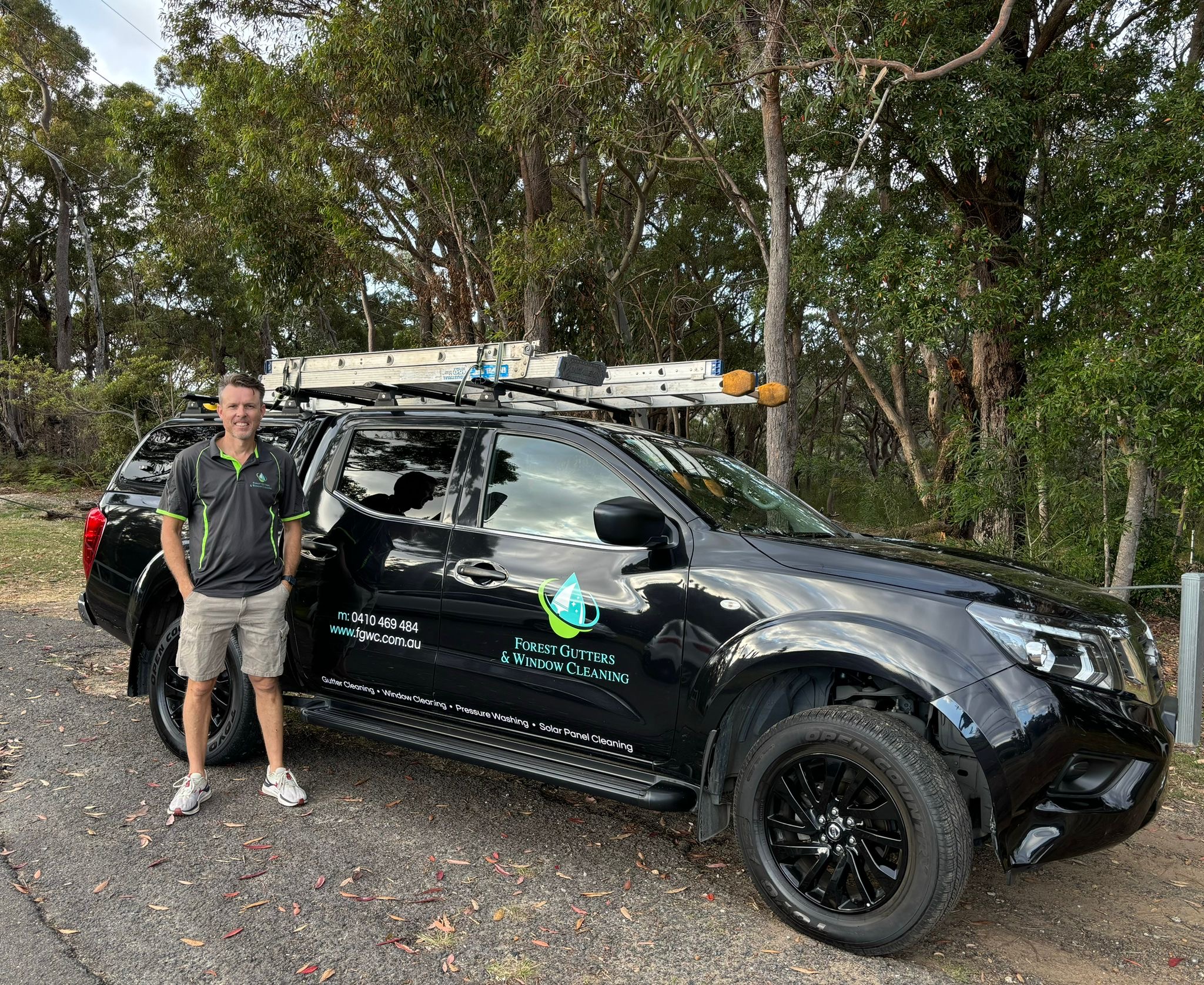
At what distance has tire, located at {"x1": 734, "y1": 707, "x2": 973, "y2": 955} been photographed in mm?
2734

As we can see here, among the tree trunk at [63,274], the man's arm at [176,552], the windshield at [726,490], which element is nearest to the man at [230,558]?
the man's arm at [176,552]

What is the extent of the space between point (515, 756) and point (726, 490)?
4.83 ft

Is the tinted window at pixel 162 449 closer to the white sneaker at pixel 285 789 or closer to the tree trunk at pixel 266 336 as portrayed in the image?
the white sneaker at pixel 285 789

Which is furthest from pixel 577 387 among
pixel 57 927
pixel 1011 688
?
pixel 57 927

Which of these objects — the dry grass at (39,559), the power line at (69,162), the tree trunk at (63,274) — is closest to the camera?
the dry grass at (39,559)

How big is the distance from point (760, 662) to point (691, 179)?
61.2 feet

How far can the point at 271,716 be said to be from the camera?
4082 mm

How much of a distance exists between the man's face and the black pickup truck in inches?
21.9

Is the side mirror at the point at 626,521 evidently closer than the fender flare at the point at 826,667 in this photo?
No

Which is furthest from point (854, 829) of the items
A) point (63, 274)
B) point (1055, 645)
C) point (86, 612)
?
point (63, 274)

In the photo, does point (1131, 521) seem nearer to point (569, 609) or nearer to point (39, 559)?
point (569, 609)

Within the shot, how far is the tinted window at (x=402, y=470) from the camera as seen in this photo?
4.02m

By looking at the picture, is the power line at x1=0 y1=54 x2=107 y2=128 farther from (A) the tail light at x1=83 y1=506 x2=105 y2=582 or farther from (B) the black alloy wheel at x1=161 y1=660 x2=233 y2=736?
(B) the black alloy wheel at x1=161 y1=660 x2=233 y2=736

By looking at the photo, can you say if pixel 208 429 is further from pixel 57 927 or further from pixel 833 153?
pixel 833 153
